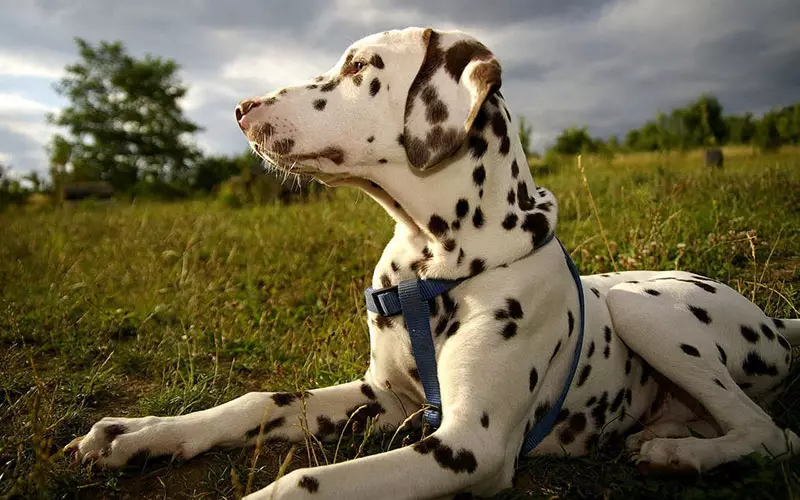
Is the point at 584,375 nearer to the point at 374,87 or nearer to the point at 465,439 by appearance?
the point at 465,439

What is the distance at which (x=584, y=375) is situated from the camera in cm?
288

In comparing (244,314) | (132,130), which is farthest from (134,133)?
(244,314)

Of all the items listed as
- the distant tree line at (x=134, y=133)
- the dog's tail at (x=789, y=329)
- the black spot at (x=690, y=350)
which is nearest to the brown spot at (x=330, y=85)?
the black spot at (x=690, y=350)

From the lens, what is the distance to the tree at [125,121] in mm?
45469

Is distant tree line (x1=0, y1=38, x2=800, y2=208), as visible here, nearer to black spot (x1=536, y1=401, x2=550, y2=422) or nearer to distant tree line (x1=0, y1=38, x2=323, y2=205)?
distant tree line (x1=0, y1=38, x2=323, y2=205)


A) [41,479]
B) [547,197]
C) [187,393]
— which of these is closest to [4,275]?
[187,393]

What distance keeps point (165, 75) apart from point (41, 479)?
5438 centimetres

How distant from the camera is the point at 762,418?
2705 mm

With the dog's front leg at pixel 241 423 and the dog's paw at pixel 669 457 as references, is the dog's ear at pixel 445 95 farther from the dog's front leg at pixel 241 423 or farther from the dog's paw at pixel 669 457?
the dog's paw at pixel 669 457

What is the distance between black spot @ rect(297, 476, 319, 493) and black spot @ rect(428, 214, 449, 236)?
4.07ft

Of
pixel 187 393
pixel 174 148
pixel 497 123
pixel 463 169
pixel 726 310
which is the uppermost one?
pixel 174 148

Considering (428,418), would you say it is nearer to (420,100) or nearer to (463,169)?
(463,169)

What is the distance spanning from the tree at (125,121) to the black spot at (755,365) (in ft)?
151

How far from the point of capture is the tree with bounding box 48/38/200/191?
149 ft
